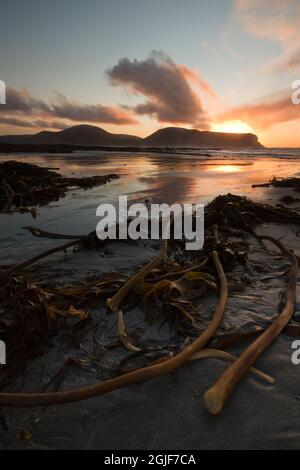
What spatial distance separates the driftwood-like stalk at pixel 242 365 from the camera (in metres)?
1.64

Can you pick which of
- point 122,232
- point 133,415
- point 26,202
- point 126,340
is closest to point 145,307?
point 126,340

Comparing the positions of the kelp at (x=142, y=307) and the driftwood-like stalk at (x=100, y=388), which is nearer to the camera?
the driftwood-like stalk at (x=100, y=388)

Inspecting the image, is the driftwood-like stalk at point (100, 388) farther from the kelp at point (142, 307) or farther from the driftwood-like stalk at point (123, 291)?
the driftwood-like stalk at point (123, 291)

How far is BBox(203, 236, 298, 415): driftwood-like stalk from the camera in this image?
5.38 feet

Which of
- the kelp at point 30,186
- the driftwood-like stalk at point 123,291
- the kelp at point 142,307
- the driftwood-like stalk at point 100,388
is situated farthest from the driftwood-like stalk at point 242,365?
the kelp at point 30,186

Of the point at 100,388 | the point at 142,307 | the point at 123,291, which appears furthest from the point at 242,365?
the point at 123,291

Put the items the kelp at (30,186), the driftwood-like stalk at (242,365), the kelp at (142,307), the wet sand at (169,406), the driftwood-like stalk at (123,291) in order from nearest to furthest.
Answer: the wet sand at (169,406) → the driftwood-like stalk at (242,365) → the kelp at (142,307) → the driftwood-like stalk at (123,291) → the kelp at (30,186)

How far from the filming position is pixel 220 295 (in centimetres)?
274

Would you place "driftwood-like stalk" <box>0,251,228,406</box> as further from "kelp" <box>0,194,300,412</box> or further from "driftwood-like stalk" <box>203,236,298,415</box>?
"driftwood-like stalk" <box>203,236,298,415</box>

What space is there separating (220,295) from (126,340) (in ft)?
3.17

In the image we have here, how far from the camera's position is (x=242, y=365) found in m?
1.84

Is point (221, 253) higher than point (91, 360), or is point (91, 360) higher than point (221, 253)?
point (221, 253)

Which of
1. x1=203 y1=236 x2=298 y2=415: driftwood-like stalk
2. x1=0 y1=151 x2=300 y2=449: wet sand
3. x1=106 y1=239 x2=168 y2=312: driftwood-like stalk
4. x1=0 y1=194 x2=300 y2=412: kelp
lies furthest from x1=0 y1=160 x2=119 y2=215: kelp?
x1=203 y1=236 x2=298 y2=415: driftwood-like stalk
